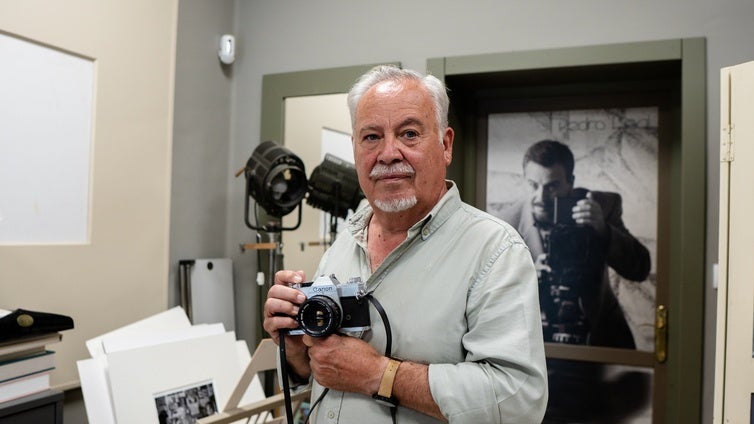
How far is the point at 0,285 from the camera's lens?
1723 mm

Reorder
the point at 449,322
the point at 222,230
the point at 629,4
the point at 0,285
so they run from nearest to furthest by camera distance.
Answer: the point at 449,322 < the point at 0,285 < the point at 629,4 < the point at 222,230

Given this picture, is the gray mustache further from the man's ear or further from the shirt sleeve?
the shirt sleeve

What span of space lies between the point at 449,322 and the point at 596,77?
1732mm

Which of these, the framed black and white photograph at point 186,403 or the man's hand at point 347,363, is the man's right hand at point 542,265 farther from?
the man's hand at point 347,363

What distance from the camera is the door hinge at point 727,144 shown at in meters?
1.58

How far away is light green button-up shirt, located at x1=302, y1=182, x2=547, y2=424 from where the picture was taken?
1.00m

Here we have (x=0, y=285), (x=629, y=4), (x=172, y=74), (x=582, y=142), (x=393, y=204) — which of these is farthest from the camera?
(x=582, y=142)

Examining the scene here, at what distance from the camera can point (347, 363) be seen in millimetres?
1075

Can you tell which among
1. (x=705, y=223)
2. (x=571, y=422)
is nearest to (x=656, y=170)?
(x=705, y=223)

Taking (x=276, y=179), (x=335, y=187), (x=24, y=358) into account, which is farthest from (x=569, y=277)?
(x=24, y=358)

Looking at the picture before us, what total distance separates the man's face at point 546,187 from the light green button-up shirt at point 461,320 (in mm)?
1482

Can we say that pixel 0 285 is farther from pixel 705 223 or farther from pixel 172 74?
pixel 705 223

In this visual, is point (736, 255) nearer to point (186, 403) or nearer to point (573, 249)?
point (573, 249)

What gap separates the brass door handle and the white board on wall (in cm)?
234
